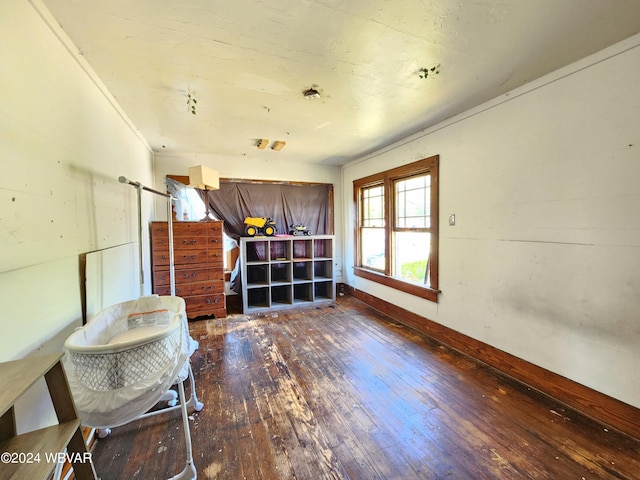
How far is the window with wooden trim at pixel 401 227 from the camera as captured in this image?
3064mm

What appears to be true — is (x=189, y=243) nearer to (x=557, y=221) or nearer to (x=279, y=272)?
(x=279, y=272)

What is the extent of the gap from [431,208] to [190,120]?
2.77 metres

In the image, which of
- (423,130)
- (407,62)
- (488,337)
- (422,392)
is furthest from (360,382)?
(423,130)

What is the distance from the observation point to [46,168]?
129cm

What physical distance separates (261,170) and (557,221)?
380cm

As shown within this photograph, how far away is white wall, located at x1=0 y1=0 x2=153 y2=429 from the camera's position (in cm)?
106

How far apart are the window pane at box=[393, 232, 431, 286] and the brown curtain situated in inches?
62.3

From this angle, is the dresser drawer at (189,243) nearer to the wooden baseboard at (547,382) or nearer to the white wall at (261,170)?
the white wall at (261,170)

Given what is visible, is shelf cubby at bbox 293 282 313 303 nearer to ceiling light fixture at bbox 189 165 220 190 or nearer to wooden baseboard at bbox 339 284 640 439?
wooden baseboard at bbox 339 284 640 439

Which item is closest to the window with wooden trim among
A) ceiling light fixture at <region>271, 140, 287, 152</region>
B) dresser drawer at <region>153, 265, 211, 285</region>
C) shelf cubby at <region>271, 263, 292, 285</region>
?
shelf cubby at <region>271, 263, 292, 285</region>

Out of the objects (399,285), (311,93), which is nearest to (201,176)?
(311,93)

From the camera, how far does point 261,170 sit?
4410 mm

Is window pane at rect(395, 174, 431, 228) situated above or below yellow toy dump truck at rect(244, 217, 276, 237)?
above

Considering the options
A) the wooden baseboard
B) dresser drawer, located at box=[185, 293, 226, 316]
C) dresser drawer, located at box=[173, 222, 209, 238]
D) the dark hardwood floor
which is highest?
dresser drawer, located at box=[173, 222, 209, 238]
